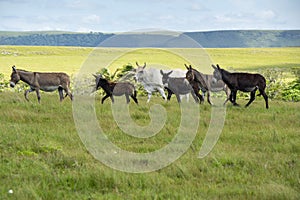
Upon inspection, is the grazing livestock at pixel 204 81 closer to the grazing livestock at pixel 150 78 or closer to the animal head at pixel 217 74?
the animal head at pixel 217 74

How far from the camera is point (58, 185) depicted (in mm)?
7254

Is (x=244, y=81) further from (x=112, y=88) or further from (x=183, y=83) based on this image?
(x=112, y=88)

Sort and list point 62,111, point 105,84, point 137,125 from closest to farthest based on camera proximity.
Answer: point 137,125 < point 62,111 < point 105,84

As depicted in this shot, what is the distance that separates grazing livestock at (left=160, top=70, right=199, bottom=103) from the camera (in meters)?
18.3

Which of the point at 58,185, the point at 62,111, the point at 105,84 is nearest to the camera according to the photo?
the point at 58,185

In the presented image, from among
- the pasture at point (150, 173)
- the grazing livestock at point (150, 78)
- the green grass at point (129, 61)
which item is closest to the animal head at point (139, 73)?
the grazing livestock at point (150, 78)

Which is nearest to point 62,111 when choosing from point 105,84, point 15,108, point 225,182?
point 15,108

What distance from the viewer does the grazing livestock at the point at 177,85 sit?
1831 centimetres

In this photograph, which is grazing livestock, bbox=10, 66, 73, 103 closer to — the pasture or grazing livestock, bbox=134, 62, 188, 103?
grazing livestock, bbox=134, 62, 188, 103

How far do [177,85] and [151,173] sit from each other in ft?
37.8

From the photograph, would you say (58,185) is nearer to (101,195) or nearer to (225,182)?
(101,195)

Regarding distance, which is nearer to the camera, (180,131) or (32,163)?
(32,163)

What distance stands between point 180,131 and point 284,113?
19.4ft

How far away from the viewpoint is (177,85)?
19266mm
